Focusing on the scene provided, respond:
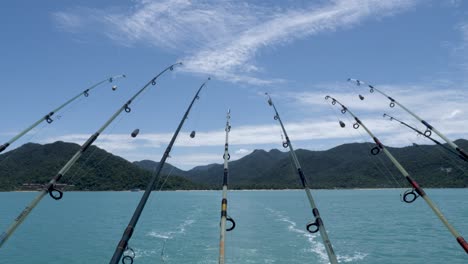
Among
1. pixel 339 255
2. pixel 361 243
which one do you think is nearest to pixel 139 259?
pixel 339 255

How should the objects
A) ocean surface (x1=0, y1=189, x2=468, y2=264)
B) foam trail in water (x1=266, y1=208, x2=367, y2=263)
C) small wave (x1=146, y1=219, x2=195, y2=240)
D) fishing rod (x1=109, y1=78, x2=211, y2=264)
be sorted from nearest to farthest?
1. fishing rod (x1=109, y1=78, x2=211, y2=264)
2. foam trail in water (x1=266, y1=208, x2=367, y2=263)
3. ocean surface (x1=0, y1=189, x2=468, y2=264)
4. small wave (x1=146, y1=219, x2=195, y2=240)

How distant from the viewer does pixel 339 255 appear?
2761 cm

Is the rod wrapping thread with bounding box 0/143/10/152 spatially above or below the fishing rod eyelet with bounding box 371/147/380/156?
below

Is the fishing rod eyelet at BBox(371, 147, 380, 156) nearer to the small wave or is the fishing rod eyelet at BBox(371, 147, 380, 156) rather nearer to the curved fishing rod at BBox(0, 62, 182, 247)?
the curved fishing rod at BBox(0, 62, 182, 247)

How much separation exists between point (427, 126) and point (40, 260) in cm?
3009

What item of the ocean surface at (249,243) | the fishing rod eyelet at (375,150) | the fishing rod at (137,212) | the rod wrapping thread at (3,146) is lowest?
the fishing rod at (137,212)

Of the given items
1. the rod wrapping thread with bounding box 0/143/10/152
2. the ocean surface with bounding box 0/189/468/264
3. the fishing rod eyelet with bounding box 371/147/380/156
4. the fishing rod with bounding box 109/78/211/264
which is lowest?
the fishing rod with bounding box 109/78/211/264

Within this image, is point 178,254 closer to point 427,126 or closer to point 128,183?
point 427,126

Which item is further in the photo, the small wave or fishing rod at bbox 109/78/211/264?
the small wave

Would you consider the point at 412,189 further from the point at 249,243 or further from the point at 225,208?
the point at 249,243

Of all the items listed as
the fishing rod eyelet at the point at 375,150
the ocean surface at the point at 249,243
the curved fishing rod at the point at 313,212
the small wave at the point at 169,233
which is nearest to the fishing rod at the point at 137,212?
the curved fishing rod at the point at 313,212

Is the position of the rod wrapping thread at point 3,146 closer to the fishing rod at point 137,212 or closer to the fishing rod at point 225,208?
the fishing rod at point 137,212

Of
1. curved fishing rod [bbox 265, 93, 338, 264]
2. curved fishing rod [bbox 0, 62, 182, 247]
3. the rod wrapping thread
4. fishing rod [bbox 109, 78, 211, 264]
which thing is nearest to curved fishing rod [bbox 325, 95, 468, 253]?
curved fishing rod [bbox 265, 93, 338, 264]

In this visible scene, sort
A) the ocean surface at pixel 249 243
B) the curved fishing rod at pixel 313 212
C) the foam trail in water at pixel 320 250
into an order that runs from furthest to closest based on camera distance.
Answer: the ocean surface at pixel 249 243, the foam trail in water at pixel 320 250, the curved fishing rod at pixel 313 212
